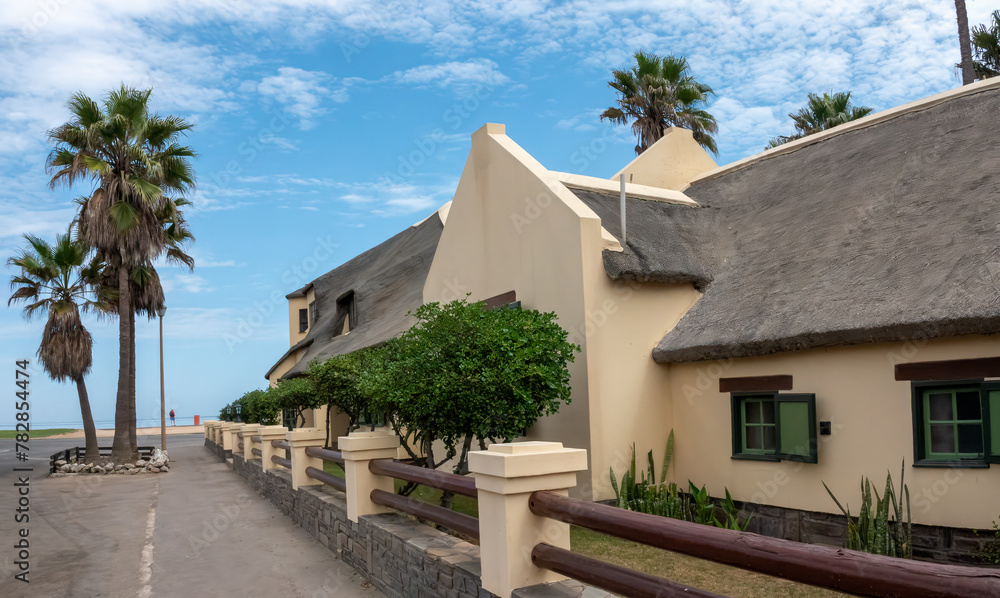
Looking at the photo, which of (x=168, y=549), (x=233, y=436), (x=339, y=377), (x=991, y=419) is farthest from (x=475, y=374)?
(x=233, y=436)

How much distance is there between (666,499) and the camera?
10359 mm

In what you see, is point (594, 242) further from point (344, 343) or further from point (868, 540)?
point (344, 343)

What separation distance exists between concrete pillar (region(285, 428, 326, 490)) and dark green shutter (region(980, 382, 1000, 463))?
866cm

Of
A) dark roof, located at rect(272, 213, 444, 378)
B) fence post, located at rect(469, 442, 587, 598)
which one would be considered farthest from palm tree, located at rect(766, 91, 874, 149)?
fence post, located at rect(469, 442, 587, 598)

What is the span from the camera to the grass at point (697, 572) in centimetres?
700

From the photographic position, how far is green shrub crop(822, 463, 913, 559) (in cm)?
786

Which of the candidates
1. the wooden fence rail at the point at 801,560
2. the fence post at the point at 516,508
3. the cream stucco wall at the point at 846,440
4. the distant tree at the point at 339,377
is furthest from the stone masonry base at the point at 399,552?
the cream stucco wall at the point at 846,440

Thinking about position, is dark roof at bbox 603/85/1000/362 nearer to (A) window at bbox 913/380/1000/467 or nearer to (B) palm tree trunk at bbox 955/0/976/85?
(A) window at bbox 913/380/1000/467

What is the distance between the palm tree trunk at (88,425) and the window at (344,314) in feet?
28.5

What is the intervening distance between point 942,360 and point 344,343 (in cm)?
1872

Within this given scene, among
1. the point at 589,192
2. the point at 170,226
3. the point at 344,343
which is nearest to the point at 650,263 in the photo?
the point at 589,192

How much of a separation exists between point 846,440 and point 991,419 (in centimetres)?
162

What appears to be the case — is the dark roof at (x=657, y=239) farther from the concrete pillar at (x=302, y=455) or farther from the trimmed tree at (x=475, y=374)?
the concrete pillar at (x=302, y=455)

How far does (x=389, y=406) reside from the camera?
1080 cm
